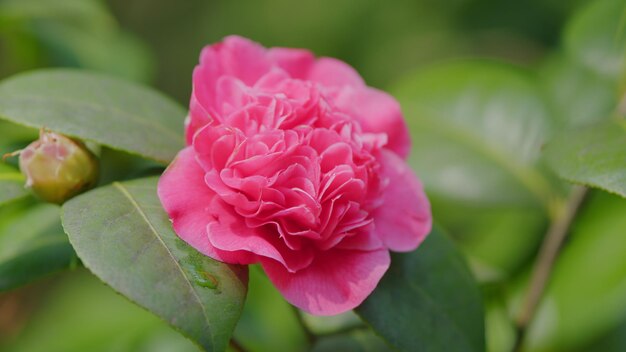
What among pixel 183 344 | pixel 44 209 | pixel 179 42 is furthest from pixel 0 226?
pixel 179 42

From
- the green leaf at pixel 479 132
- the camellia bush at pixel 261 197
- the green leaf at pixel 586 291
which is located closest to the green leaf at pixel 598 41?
the camellia bush at pixel 261 197

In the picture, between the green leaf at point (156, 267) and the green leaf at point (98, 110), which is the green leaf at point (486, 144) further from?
the green leaf at point (156, 267)

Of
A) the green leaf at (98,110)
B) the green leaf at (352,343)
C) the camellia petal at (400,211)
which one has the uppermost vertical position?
the green leaf at (98,110)

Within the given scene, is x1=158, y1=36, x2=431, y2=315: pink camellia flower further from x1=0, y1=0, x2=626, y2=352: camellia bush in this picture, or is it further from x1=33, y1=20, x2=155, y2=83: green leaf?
x1=33, y1=20, x2=155, y2=83: green leaf

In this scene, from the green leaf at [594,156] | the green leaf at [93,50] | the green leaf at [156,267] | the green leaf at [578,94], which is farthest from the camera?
the green leaf at [93,50]

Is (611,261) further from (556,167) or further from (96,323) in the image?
(96,323)

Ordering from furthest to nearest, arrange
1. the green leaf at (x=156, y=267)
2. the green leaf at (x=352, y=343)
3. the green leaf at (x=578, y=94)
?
1. the green leaf at (x=578, y=94)
2. the green leaf at (x=352, y=343)
3. the green leaf at (x=156, y=267)

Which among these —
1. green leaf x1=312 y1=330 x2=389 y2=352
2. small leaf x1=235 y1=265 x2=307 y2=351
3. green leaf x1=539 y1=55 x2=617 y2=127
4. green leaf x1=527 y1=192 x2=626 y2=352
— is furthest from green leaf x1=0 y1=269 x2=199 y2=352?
green leaf x1=539 y1=55 x2=617 y2=127
